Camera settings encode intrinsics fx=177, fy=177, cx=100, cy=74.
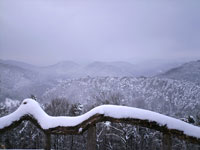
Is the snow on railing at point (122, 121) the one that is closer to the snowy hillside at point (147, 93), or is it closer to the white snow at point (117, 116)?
the white snow at point (117, 116)

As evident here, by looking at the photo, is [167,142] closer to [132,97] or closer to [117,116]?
[117,116]

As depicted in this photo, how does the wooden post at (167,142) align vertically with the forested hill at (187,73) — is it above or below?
below

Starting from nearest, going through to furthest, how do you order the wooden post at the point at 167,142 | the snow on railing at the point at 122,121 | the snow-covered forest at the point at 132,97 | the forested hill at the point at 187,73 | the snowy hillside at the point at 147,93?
1. the snow on railing at the point at 122,121
2. the wooden post at the point at 167,142
3. the snow-covered forest at the point at 132,97
4. the snowy hillside at the point at 147,93
5. the forested hill at the point at 187,73

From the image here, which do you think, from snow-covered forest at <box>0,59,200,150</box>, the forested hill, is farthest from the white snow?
the forested hill

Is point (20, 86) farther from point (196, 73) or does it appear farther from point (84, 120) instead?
point (84, 120)

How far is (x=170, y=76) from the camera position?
108 m

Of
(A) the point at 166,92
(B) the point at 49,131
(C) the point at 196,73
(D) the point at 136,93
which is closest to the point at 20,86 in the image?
(D) the point at 136,93

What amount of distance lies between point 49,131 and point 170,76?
115 meters

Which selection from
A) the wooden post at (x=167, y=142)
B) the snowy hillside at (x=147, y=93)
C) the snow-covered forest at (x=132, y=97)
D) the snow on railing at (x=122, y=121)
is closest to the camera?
the snow on railing at (x=122, y=121)

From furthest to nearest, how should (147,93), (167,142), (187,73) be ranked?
(187,73), (147,93), (167,142)

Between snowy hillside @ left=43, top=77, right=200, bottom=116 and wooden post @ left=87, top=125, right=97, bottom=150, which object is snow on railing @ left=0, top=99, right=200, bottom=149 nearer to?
wooden post @ left=87, top=125, right=97, bottom=150

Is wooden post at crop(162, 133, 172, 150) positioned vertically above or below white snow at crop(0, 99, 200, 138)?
below

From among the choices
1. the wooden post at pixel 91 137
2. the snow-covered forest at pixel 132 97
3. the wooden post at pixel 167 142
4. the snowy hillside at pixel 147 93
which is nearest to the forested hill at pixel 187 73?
the snow-covered forest at pixel 132 97

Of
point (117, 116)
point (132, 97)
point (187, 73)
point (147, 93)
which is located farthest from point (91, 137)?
point (187, 73)
